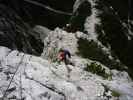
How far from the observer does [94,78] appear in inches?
637

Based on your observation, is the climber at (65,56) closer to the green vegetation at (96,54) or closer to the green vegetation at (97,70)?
the green vegetation at (97,70)

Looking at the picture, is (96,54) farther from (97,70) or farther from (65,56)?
(65,56)

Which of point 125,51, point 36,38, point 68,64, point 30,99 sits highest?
point 36,38

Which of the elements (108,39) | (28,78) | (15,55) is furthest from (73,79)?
(108,39)

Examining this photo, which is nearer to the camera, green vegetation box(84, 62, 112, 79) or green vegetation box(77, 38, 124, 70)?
green vegetation box(84, 62, 112, 79)

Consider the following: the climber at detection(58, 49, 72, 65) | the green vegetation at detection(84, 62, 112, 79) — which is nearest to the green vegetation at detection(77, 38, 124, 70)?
the green vegetation at detection(84, 62, 112, 79)

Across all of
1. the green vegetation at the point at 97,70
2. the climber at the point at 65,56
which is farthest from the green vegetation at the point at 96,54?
the climber at the point at 65,56

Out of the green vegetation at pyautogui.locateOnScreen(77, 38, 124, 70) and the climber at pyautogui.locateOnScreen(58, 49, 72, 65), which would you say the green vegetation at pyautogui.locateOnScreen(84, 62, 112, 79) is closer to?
the green vegetation at pyautogui.locateOnScreen(77, 38, 124, 70)

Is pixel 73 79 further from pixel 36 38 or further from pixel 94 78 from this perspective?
pixel 36 38

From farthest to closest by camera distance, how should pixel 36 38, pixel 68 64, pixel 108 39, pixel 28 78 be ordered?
pixel 36 38 → pixel 108 39 → pixel 68 64 → pixel 28 78

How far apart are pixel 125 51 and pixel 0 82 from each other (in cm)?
940

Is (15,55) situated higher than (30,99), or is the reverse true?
(15,55)

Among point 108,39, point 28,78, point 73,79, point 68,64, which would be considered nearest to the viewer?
point 28,78

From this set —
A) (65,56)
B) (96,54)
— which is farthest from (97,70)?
(65,56)
